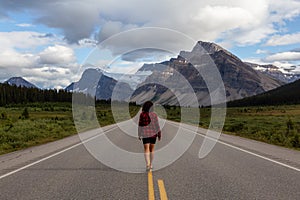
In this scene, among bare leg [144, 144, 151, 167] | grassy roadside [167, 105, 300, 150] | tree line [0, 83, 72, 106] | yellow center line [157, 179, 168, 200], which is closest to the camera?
yellow center line [157, 179, 168, 200]

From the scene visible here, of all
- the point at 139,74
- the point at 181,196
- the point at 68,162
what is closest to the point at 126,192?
the point at 181,196

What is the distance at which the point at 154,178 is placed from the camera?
899cm

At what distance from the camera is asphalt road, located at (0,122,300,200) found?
7.18 m

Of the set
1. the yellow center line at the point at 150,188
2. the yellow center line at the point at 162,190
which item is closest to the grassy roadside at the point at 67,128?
the yellow center line at the point at 150,188

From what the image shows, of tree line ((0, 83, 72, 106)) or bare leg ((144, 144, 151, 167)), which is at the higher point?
tree line ((0, 83, 72, 106))

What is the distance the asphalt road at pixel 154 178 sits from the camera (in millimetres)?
7180

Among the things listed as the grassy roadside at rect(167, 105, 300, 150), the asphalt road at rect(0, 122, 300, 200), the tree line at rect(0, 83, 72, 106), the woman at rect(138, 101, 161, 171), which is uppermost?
the tree line at rect(0, 83, 72, 106)

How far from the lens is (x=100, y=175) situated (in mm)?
9352

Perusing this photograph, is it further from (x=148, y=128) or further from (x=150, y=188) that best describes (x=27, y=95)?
(x=150, y=188)

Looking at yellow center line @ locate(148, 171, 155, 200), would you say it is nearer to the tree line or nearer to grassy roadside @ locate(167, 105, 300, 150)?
grassy roadside @ locate(167, 105, 300, 150)

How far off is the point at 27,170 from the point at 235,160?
7.01m

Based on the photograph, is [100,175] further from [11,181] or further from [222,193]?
[222,193]

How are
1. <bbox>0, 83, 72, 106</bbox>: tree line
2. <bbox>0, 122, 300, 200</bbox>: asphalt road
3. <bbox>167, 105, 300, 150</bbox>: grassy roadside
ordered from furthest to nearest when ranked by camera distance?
<bbox>0, 83, 72, 106</bbox>: tree line < <bbox>167, 105, 300, 150</bbox>: grassy roadside < <bbox>0, 122, 300, 200</bbox>: asphalt road

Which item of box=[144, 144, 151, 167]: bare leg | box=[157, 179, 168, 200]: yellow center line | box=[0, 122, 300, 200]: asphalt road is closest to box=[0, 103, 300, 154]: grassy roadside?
box=[0, 122, 300, 200]: asphalt road
